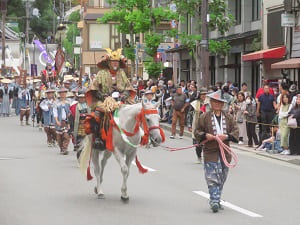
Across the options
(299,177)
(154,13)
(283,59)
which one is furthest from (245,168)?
(154,13)

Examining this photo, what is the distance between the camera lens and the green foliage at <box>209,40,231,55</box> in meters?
36.5

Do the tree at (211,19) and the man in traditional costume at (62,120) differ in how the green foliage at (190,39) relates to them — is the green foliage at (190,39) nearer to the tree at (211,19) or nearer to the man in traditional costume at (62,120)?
the tree at (211,19)

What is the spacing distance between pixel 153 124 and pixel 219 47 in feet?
82.3

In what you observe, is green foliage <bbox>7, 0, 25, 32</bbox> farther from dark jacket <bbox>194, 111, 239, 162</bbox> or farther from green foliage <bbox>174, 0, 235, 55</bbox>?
dark jacket <bbox>194, 111, 239, 162</bbox>

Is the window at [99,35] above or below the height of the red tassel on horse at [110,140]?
above

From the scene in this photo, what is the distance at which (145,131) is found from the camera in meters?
12.2

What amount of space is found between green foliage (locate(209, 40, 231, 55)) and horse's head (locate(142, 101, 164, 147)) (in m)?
24.3

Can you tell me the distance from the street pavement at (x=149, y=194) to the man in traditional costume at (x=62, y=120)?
0.69m

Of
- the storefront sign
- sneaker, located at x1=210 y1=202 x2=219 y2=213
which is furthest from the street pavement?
the storefront sign

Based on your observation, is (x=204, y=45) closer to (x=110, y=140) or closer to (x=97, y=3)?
(x=110, y=140)

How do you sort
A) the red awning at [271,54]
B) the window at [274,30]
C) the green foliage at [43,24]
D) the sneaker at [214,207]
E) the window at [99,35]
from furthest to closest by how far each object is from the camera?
the green foliage at [43,24] < the window at [99,35] < the window at [274,30] < the red awning at [271,54] < the sneaker at [214,207]

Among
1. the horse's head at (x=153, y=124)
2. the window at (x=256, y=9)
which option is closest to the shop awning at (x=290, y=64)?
the window at (x=256, y=9)

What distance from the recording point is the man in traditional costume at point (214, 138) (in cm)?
1188

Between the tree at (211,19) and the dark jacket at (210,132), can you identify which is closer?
the dark jacket at (210,132)
